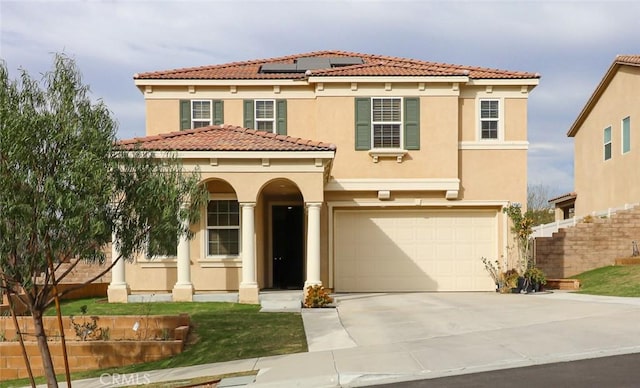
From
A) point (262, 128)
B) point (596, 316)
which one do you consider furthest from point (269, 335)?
point (262, 128)

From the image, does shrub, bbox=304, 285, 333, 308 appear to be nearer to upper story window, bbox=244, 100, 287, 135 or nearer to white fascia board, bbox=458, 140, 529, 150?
upper story window, bbox=244, 100, 287, 135

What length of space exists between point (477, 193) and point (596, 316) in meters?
8.02

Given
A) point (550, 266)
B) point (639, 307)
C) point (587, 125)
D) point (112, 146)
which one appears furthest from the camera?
point (587, 125)

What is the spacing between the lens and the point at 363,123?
20234 millimetres

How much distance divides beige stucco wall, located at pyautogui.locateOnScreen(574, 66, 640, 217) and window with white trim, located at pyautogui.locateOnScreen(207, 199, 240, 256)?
15347 millimetres

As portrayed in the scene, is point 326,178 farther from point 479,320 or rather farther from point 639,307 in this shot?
point 639,307

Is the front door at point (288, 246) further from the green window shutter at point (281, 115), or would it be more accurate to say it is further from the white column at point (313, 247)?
the white column at point (313, 247)

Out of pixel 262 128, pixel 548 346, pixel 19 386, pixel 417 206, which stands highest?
pixel 262 128

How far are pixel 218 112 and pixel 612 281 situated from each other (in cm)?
1282

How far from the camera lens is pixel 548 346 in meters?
10.6

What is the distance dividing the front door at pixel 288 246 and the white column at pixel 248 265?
3.76m

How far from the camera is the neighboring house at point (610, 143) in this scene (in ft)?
83.5

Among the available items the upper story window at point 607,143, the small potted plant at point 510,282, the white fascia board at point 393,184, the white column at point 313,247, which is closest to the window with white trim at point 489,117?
the white fascia board at point 393,184

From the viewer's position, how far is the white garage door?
20656mm
